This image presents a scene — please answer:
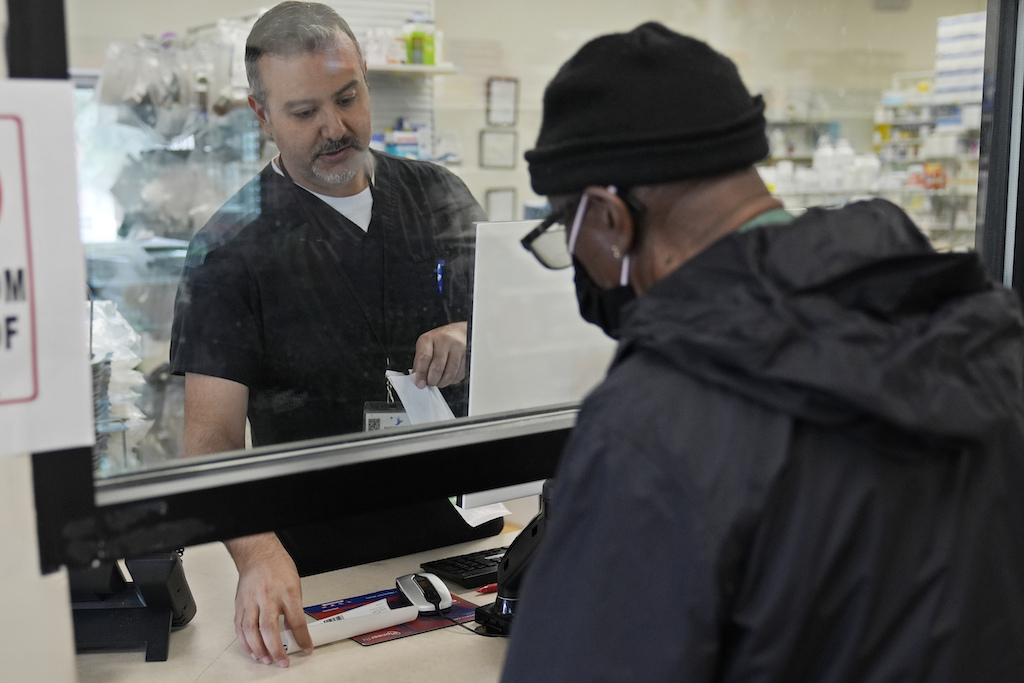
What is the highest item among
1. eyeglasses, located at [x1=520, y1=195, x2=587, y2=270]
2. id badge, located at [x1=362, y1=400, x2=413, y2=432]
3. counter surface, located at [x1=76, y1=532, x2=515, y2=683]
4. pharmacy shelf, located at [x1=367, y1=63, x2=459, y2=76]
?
pharmacy shelf, located at [x1=367, y1=63, x2=459, y2=76]

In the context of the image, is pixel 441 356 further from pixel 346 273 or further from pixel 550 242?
pixel 550 242

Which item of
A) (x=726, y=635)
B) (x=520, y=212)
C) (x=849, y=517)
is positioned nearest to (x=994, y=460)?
(x=849, y=517)

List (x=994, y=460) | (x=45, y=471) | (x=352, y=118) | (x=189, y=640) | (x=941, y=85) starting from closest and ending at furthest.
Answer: (x=994, y=460), (x=45, y=471), (x=352, y=118), (x=189, y=640), (x=941, y=85)

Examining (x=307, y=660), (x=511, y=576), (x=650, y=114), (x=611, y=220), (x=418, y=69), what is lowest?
(x=307, y=660)

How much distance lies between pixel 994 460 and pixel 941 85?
1.39m

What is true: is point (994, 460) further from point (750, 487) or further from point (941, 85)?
point (941, 85)

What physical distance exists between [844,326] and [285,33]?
87 cm

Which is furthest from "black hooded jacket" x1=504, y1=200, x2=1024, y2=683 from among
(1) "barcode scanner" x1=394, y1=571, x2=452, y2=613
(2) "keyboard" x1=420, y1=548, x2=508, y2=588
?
(2) "keyboard" x1=420, y1=548, x2=508, y2=588

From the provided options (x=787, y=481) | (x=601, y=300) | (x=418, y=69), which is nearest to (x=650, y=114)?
(x=601, y=300)

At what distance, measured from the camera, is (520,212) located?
1.54m

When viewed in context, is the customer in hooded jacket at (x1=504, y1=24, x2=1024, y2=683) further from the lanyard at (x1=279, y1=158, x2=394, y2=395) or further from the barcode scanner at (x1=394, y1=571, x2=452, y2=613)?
the barcode scanner at (x1=394, y1=571, x2=452, y2=613)

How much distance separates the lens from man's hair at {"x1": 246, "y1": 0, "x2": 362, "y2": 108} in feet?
4.03

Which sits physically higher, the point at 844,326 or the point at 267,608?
the point at 844,326

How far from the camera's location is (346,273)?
1.39 meters
